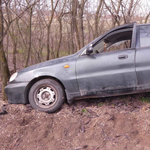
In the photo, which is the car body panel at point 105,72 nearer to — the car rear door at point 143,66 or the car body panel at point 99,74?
the car body panel at point 99,74

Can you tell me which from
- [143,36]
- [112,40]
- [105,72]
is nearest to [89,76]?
[105,72]

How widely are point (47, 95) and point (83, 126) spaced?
110 cm

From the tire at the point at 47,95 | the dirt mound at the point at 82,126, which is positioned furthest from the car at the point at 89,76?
the dirt mound at the point at 82,126

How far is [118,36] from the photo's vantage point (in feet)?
15.6

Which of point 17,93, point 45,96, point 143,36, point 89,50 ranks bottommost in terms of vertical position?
point 45,96

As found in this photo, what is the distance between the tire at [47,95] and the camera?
4277mm

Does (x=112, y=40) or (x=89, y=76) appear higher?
(x=112, y=40)

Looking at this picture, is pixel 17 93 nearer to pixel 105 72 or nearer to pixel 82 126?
pixel 82 126

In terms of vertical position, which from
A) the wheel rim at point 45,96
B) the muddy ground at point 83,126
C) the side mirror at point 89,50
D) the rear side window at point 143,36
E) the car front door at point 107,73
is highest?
the rear side window at point 143,36

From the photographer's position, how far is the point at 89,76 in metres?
4.14

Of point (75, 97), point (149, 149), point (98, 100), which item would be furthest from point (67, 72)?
point (149, 149)

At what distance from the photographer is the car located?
13.2 ft

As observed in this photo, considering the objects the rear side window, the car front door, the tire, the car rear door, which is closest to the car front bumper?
the tire

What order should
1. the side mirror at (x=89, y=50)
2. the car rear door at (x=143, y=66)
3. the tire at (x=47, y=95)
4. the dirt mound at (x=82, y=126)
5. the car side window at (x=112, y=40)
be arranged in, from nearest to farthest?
the dirt mound at (x=82, y=126) < the car rear door at (x=143, y=66) < the side mirror at (x=89, y=50) < the tire at (x=47, y=95) < the car side window at (x=112, y=40)
